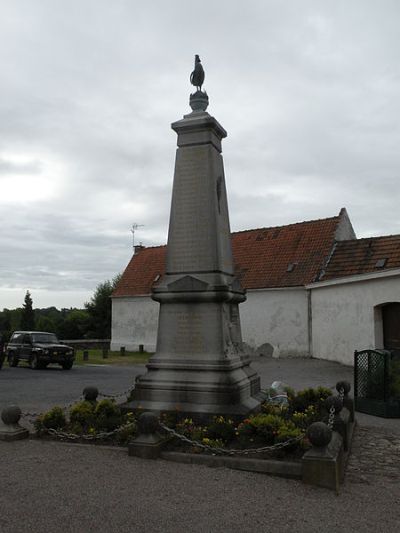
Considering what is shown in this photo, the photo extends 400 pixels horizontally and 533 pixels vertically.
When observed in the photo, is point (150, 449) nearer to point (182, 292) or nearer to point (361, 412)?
point (182, 292)

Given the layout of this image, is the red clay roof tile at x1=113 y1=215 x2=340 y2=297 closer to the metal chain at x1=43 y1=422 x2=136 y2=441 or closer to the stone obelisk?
the stone obelisk

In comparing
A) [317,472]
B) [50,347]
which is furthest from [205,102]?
[50,347]

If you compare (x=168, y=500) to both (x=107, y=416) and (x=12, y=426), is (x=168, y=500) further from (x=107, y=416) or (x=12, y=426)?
(x=12, y=426)

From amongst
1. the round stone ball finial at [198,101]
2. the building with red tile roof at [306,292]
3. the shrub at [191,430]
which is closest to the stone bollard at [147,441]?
the shrub at [191,430]

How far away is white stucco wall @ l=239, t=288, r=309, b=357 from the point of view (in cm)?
2439

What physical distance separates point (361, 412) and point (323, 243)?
Answer: 1585 cm

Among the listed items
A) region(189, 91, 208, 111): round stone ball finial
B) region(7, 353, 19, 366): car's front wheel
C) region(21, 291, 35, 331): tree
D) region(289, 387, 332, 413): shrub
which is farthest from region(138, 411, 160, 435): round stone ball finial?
region(21, 291, 35, 331): tree

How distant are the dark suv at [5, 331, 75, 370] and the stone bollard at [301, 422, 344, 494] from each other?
56.3 ft

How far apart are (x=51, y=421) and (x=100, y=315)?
5056 cm

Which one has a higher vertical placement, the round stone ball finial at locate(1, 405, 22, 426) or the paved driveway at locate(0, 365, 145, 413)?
the round stone ball finial at locate(1, 405, 22, 426)

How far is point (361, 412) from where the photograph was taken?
10.6 m

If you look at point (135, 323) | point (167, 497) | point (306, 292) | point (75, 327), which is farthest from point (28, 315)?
point (167, 497)

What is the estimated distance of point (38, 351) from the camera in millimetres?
21297

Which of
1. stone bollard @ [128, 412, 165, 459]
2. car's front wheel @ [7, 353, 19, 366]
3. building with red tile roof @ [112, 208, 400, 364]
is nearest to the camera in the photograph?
stone bollard @ [128, 412, 165, 459]
